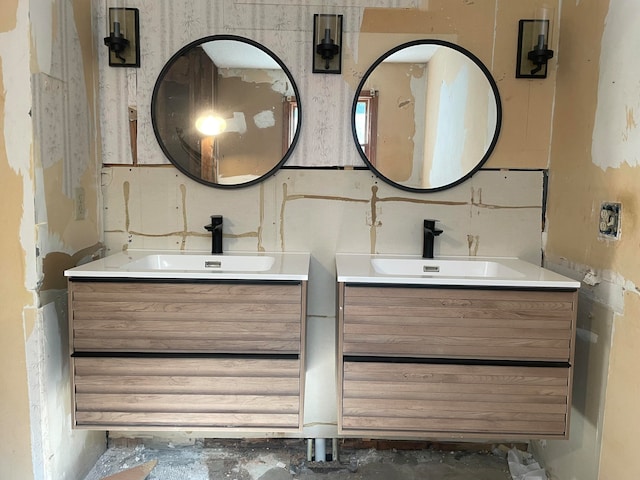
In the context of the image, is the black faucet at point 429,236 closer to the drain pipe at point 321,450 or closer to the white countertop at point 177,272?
the white countertop at point 177,272

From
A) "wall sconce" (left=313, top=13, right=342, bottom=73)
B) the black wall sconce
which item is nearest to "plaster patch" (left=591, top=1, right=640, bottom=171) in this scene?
"wall sconce" (left=313, top=13, right=342, bottom=73)

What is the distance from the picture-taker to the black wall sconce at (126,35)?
1.95 m

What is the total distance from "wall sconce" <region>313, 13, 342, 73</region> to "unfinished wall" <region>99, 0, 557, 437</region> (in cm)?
4

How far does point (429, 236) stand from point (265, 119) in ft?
3.03

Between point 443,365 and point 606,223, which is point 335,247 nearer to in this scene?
point 443,365

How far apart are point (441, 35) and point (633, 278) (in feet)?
4.21

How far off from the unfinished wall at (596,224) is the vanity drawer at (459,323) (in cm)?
17

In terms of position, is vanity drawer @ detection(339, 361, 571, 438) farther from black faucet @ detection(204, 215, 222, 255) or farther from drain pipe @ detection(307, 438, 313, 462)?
black faucet @ detection(204, 215, 222, 255)

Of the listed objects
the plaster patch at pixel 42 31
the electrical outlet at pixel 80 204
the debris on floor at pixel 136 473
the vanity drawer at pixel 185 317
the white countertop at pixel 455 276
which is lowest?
the debris on floor at pixel 136 473

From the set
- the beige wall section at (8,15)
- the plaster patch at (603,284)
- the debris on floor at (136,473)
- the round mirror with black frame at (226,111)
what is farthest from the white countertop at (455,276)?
the beige wall section at (8,15)

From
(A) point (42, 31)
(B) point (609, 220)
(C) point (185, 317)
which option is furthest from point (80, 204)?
(B) point (609, 220)

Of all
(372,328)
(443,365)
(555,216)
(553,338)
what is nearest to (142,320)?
(372,328)

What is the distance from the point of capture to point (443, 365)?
5.03 ft

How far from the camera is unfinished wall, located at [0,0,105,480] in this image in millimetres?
1529
